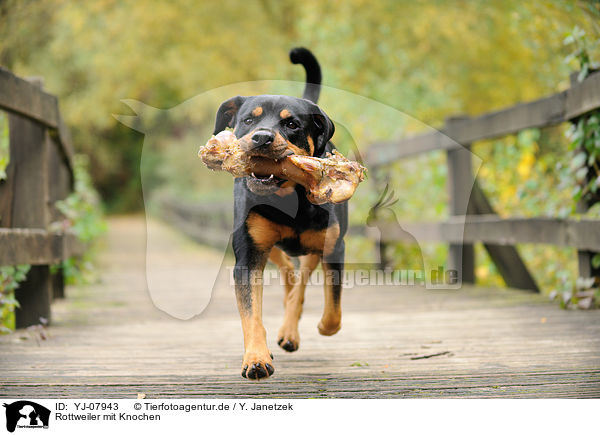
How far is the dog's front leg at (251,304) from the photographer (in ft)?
7.70

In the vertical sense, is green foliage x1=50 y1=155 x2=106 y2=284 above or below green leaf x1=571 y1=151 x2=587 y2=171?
below

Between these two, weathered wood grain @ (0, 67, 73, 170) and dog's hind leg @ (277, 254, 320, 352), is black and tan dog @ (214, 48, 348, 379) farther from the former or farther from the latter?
weathered wood grain @ (0, 67, 73, 170)

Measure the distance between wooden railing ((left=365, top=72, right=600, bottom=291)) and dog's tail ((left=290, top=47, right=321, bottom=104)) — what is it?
1.55m

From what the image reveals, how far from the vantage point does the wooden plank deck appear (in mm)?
2229

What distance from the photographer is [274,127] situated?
230cm

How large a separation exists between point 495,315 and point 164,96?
442 inches

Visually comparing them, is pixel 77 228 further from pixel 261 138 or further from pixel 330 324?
pixel 261 138

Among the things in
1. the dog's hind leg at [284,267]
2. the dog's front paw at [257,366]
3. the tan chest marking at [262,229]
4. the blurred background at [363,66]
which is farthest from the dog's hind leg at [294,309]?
the blurred background at [363,66]

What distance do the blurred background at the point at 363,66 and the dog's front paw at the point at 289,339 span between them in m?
1.21

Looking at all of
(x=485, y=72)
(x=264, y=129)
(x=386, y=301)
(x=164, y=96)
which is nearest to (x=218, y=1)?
(x=164, y=96)

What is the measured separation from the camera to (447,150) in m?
5.49

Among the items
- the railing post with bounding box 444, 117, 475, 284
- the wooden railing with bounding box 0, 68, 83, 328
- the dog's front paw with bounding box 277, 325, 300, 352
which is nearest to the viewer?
the dog's front paw with bounding box 277, 325, 300, 352
